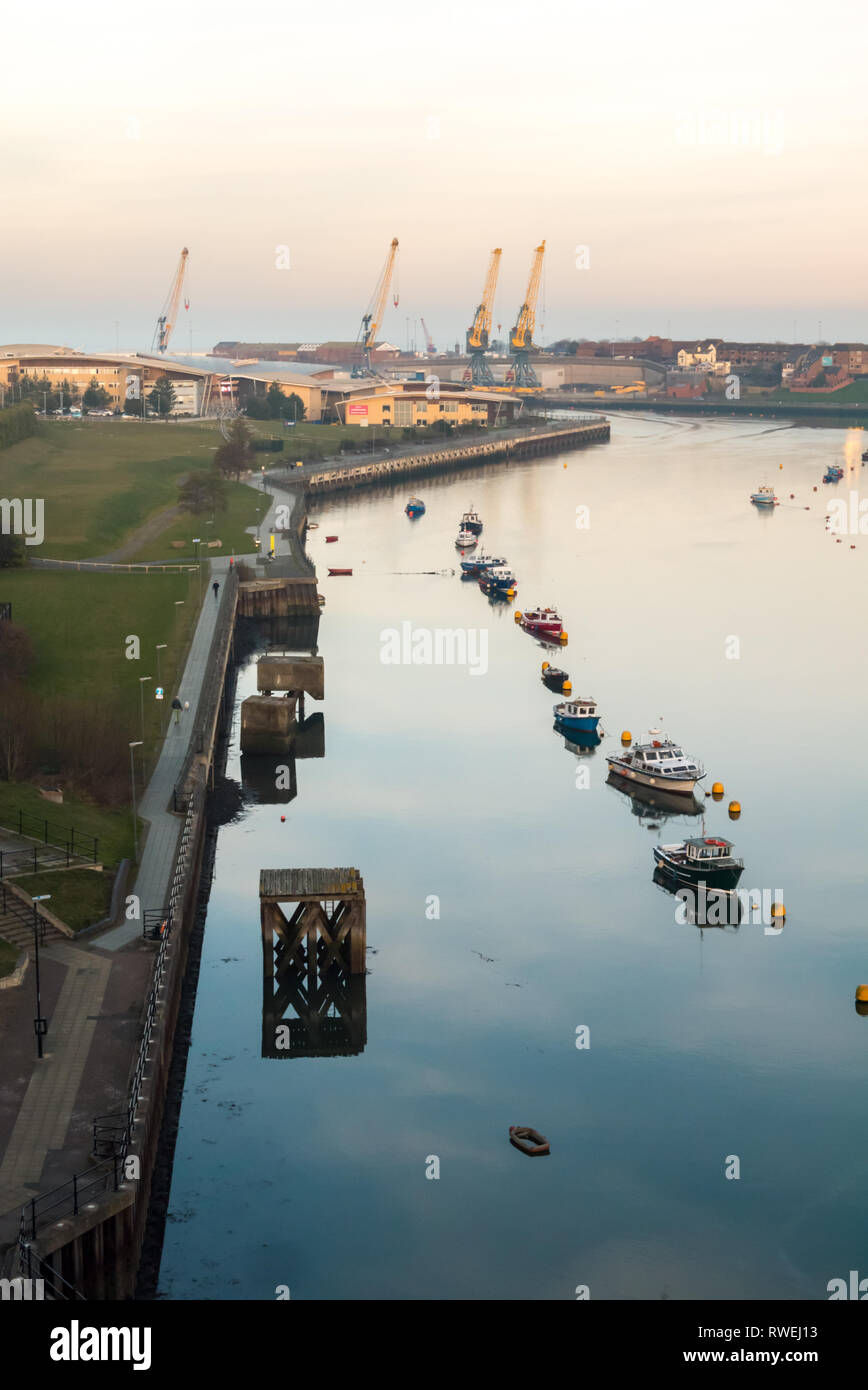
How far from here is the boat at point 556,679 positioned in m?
70.4

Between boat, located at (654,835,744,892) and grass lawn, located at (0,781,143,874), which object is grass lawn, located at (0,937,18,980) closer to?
grass lawn, located at (0,781,143,874)

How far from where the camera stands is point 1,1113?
89.9 feet

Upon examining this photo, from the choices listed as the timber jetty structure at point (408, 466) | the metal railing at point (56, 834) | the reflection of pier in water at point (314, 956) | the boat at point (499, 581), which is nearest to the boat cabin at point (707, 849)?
the reflection of pier in water at point (314, 956)

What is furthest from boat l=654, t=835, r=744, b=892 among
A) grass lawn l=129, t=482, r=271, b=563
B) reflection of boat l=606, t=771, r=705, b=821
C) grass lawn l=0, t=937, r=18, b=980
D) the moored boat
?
grass lawn l=129, t=482, r=271, b=563

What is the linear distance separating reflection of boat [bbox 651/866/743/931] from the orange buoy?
1291cm

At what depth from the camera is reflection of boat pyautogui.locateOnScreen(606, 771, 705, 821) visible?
53531 mm

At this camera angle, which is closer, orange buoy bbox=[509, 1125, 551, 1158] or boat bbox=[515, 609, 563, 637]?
orange buoy bbox=[509, 1125, 551, 1158]

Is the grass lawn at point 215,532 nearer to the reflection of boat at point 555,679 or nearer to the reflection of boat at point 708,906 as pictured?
the reflection of boat at point 555,679

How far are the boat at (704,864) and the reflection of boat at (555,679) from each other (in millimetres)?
23578

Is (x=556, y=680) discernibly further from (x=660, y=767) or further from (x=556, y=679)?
(x=660, y=767)

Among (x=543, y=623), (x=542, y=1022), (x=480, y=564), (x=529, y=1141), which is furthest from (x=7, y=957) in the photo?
(x=480, y=564)

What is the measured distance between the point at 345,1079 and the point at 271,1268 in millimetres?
7272

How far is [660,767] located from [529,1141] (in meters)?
24.4
